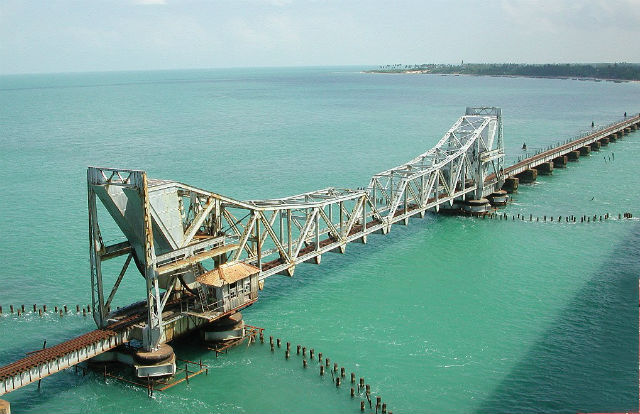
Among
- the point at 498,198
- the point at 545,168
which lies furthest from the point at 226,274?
the point at 545,168

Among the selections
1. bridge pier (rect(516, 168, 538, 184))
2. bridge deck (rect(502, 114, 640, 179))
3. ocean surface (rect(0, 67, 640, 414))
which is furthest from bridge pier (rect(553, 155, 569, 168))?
bridge pier (rect(516, 168, 538, 184))

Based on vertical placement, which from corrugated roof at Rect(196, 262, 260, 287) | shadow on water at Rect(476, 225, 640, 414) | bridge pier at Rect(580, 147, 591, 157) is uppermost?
bridge pier at Rect(580, 147, 591, 157)

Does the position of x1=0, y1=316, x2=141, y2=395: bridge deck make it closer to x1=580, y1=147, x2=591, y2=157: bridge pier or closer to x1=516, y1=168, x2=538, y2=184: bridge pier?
x1=516, y1=168, x2=538, y2=184: bridge pier

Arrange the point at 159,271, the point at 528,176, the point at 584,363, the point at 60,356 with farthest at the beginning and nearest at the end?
1. the point at 528,176
2. the point at 584,363
3. the point at 159,271
4. the point at 60,356

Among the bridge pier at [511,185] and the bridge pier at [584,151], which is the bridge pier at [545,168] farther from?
the bridge pier at [584,151]

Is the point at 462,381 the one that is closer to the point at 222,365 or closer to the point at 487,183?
the point at 222,365

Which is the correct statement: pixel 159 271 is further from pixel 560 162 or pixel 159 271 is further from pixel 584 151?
pixel 584 151

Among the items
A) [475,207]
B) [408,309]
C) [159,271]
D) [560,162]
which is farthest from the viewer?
[560,162]
